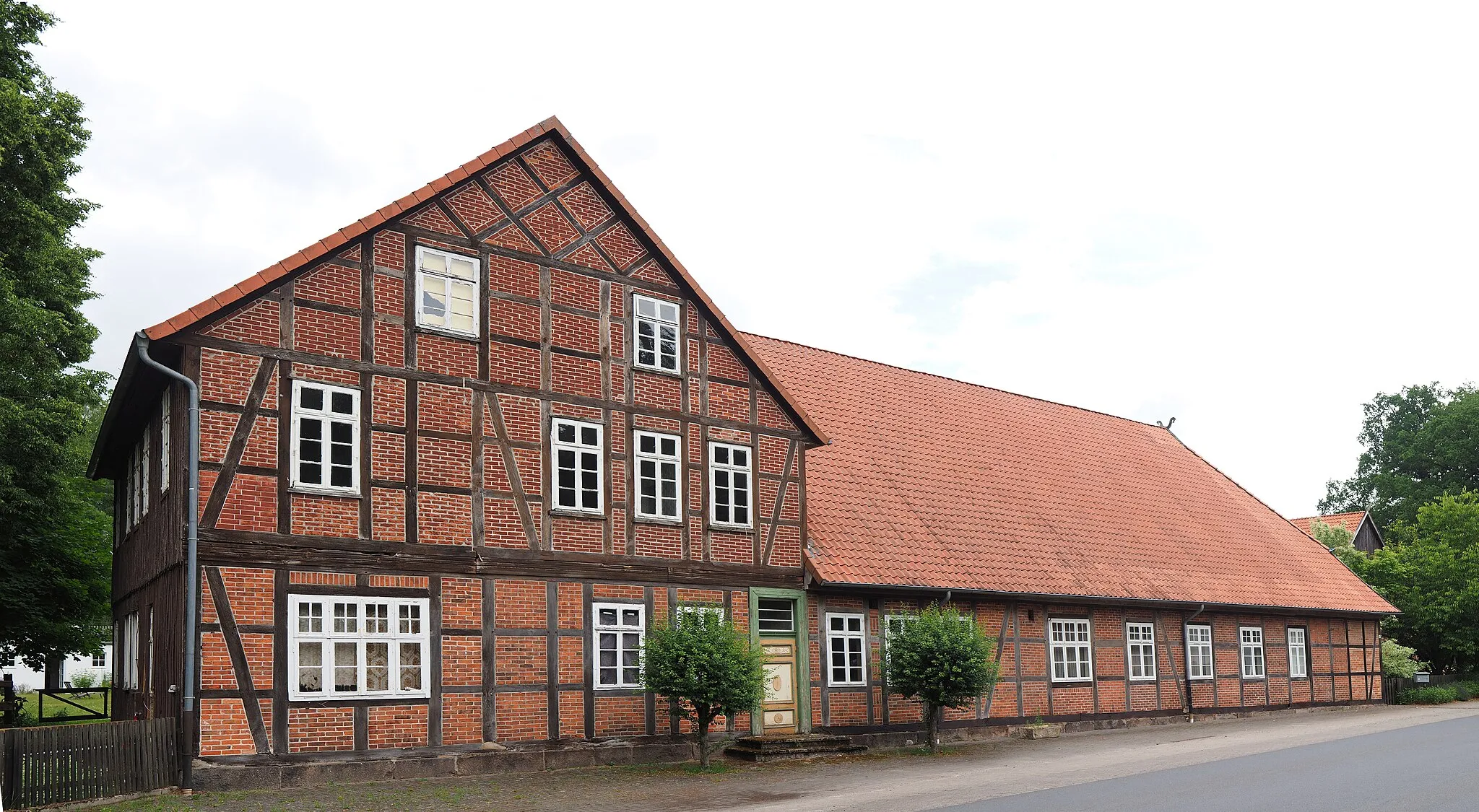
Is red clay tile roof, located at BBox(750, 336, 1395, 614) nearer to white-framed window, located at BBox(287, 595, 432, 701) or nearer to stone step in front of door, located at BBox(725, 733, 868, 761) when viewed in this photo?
stone step in front of door, located at BBox(725, 733, 868, 761)

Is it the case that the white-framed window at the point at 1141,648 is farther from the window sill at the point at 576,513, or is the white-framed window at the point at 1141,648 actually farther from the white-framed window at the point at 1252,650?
the window sill at the point at 576,513

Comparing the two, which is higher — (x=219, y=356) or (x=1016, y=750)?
(x=219, y=356)

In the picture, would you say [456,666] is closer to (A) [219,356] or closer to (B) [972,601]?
(A) [219,356]

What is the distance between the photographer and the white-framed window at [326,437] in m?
16.7

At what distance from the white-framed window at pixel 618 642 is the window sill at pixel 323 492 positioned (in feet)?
13.1

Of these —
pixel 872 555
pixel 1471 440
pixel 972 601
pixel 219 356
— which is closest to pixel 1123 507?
pixel 972 601

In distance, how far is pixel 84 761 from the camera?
14.5m

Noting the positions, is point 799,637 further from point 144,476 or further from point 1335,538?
point 1335,538

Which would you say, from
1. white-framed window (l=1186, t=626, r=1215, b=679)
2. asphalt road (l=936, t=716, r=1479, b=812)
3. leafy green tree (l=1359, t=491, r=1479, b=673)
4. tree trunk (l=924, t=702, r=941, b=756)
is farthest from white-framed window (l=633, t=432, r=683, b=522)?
leafy green tree (l=1359, t=491, r=1479, b=673)

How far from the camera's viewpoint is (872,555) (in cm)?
2338

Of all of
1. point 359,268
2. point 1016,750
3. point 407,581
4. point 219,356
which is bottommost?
point 1016,750

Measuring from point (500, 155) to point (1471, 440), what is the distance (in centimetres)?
6409

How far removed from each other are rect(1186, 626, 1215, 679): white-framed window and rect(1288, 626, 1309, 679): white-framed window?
3.95 m

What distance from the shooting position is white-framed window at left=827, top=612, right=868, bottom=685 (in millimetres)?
22500
